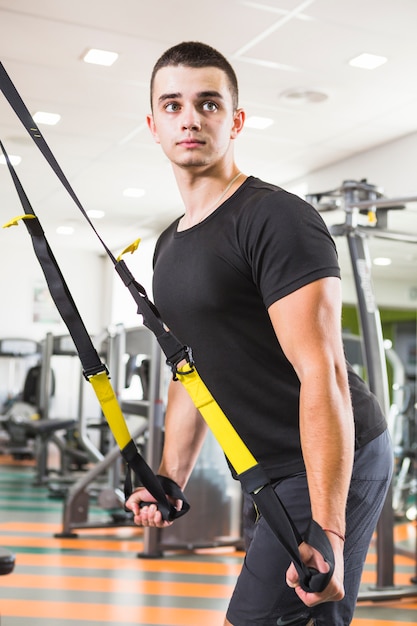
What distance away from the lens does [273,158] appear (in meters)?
A: 7.55

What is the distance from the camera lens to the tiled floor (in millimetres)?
3551

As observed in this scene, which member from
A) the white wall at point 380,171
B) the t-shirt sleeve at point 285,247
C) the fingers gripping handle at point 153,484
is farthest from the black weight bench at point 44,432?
the t-shirt sleeve at point 285,247

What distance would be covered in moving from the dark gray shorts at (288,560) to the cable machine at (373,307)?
2.44 metres

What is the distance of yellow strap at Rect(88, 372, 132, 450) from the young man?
0.18 meters

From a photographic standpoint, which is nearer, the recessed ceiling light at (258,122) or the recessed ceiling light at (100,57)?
the recessed ceiling light at (100,57)

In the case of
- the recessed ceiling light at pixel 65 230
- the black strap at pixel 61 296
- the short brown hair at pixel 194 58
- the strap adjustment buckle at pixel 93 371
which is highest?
the recessed ceiling light at pixel 65 230

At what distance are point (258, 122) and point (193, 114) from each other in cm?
524

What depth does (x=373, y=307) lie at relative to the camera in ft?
13.0

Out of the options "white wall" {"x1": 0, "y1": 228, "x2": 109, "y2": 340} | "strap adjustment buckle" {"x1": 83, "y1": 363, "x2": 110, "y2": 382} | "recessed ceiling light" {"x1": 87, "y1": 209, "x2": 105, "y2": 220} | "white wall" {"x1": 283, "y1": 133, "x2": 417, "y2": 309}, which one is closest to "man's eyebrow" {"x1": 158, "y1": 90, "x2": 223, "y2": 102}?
"strap adjustment buckle" {"x1": 83, "y1": 363, "x2": 110, "y2": 382}

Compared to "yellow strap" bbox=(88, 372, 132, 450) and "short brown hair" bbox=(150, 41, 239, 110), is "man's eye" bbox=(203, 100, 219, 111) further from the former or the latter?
"yellow strap" bbox=(88, 372, 132, 450)

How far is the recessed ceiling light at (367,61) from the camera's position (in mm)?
5121

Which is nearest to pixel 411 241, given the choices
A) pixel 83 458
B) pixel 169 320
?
pixel 169 320

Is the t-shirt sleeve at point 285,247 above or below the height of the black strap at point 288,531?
above

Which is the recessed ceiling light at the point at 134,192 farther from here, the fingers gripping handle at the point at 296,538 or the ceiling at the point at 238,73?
the fingers gripping handle at the point at 296,538
